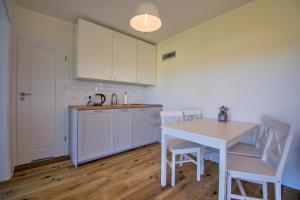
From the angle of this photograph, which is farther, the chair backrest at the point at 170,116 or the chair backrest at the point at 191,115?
the chair backrest at the point at 191,115

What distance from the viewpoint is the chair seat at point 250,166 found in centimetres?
117

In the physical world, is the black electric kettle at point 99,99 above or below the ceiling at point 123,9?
below

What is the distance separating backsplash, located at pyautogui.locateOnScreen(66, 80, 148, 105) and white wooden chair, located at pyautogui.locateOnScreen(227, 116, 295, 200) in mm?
2453

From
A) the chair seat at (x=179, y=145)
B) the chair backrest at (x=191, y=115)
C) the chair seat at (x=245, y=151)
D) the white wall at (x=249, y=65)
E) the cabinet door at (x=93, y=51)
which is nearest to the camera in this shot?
the chair seat at (x=245, y=151)

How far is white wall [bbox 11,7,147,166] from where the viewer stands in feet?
6.89

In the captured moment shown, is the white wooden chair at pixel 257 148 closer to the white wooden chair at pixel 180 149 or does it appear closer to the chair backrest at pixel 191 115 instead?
the white wooden chair at pixel 180 149

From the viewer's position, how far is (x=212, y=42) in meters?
2.41

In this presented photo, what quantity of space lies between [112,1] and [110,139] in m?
2.16

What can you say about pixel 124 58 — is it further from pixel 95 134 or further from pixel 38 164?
pixel 38 164

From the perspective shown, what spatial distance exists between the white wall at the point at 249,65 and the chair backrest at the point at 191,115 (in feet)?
0.65

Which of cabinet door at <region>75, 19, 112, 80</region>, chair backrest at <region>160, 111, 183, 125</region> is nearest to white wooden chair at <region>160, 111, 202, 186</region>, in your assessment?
chair backrest at <region>160, 111, 183, 125</region>

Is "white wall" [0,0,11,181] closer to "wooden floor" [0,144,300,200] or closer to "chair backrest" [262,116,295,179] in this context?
"wooden floor" [0,144,300,200]

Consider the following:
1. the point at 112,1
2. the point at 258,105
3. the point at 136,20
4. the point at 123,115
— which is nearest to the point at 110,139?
the point at 123,115

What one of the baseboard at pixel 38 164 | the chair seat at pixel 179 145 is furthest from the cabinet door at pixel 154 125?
the baseboard at pixel 38 164
